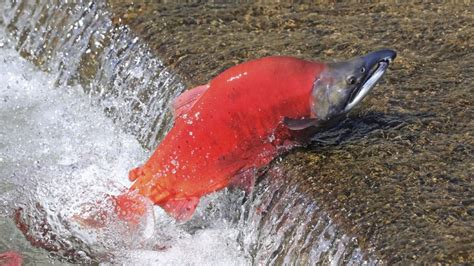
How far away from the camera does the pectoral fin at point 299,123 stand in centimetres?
383

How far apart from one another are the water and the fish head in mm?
346

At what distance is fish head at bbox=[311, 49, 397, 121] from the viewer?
3.82 meters

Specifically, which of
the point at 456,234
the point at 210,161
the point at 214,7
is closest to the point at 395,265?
the point at 456,234

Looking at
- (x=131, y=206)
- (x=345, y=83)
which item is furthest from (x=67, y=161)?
(x=345, y=83)

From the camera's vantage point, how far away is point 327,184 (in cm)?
379

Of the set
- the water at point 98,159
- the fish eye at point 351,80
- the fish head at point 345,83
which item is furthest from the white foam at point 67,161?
the fish eye at point 351,80

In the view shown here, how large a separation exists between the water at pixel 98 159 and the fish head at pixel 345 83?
0.35 m

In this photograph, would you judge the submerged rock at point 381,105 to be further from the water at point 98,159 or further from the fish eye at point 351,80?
the fish eye at point 351,80

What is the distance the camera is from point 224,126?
384 centimetres

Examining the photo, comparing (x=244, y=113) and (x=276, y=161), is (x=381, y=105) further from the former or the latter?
(x=244, y=113)

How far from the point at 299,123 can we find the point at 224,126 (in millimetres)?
285

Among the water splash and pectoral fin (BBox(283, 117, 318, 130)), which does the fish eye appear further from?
the water splash

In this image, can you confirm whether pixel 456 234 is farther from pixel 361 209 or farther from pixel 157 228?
pixel 157 228

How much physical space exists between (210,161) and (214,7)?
5.46 feet
